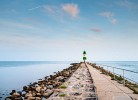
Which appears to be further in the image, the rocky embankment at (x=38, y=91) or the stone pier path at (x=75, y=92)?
the rocky embankment at (x=38, y=91)

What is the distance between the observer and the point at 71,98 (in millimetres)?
10375

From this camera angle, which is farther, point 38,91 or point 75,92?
point 38,91

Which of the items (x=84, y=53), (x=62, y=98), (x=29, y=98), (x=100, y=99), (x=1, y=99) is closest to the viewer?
(x=100, y=99)

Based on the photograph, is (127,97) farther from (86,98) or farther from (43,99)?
(43,99)

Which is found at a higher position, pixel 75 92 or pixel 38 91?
pixel 75 92

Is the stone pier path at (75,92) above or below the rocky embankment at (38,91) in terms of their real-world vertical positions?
above

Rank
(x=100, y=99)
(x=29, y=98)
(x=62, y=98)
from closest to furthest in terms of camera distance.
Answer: (x=100, y=99) < (x=62, y=98) < (x=29, y=98)

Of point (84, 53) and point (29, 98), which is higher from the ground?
point (84, 53)

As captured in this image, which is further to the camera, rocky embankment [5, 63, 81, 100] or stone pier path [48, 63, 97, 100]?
rocky embankment [5, 63, 81, 100]

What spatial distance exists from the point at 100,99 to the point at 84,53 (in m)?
50.8

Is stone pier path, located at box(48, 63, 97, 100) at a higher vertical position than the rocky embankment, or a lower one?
higher

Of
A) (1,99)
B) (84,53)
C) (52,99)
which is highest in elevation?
(84,53)

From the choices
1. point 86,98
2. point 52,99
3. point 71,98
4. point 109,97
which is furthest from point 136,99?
point 52,99

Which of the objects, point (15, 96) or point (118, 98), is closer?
point (118, 98)
